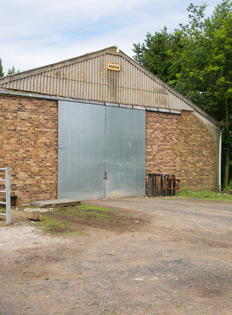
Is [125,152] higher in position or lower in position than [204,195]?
higher

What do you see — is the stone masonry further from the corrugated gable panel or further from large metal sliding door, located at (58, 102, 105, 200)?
the corrugated gable panel

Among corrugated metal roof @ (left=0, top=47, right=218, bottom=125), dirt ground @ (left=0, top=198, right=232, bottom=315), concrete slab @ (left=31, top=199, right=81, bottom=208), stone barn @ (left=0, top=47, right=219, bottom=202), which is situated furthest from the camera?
corrugated metal roof @ (left=0, top=47, right=218, bottom=125)

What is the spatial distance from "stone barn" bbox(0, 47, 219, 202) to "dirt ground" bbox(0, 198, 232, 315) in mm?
5473

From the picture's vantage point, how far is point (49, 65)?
537 inches

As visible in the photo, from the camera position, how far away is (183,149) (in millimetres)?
17625

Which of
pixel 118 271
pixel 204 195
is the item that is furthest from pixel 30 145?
pixel 118 271

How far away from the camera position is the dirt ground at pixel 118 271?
3.60 metres

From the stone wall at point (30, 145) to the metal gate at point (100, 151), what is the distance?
369mm

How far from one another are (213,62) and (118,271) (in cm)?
1627

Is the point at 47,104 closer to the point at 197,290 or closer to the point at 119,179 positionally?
the point at 119,179

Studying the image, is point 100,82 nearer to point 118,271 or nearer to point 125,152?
point 125,152

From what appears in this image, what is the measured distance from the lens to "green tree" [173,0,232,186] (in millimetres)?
18344

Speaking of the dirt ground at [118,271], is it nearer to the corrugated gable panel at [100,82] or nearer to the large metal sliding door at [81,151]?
the large metal sliding door at [81,151]

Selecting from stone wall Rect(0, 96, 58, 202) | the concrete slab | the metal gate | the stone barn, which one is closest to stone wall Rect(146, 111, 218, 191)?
the stone barn
